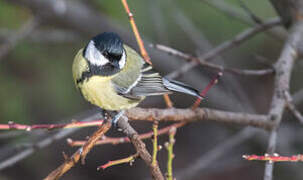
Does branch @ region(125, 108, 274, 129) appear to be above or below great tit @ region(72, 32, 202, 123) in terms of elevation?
below

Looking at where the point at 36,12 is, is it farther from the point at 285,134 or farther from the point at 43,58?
the point at 285,134

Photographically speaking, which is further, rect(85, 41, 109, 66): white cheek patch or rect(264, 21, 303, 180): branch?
rect(85, 41, 109, 66): white cheek patch

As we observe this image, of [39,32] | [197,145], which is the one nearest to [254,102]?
[197,145]

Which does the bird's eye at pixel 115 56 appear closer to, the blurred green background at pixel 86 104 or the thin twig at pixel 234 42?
the thin twig at pixel 234 42

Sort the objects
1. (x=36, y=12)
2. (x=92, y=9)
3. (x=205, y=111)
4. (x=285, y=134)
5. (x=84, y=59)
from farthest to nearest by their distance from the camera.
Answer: (x=285, y=134)
(x=92, y=9)
(x=36, y=12)
(x=84, y=59)
(x=205, y=111)

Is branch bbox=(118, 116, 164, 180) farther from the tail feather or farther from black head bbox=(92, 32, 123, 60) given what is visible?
the tail feather

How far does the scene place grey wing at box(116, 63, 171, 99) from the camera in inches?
88.9

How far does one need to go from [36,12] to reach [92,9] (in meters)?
0.48

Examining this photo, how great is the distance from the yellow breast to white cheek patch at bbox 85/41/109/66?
0.09 m

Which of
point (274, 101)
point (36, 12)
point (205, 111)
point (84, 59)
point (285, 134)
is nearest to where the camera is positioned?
point (205, 111)

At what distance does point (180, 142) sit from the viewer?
168 inches

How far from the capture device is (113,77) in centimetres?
223

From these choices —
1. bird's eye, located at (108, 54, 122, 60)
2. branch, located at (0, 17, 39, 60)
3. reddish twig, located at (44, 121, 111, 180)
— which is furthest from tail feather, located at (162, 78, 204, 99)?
branch, located at (0, 17, 39, 60)

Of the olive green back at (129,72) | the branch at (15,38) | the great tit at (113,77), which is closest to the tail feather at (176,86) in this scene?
the great tit at (113,77)
